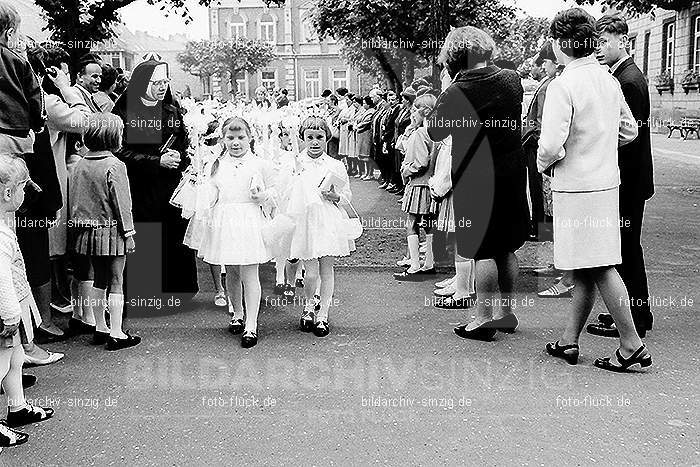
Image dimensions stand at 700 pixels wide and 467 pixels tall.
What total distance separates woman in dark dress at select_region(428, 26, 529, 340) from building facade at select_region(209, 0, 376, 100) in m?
57.9

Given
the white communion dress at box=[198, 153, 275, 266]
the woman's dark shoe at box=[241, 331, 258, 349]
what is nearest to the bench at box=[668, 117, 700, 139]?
the white communion dress at box=[198, 153, 275, 266]

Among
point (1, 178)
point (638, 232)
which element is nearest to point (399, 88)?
point (638, 232)

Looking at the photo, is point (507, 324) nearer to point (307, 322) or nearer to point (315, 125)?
point (307, 322)

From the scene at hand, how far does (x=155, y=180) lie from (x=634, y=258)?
3.92 meters

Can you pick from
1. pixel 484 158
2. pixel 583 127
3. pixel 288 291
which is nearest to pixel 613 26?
pixel 583 127

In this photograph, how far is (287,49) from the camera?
6481cm

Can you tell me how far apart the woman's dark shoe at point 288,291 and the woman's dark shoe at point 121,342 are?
1.76 m

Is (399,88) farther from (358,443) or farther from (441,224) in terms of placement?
(358,443)

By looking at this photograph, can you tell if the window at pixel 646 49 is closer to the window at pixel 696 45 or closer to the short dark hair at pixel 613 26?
the window at pixel 696 45

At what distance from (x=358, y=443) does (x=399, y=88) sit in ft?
73.5

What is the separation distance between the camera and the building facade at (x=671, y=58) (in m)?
32.4

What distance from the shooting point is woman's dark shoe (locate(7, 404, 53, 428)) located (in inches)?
173

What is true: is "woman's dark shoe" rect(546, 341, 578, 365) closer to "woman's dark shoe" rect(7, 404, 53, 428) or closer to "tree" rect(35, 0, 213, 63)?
"woman's dark shoe" rect(7, 404, 53, 428)

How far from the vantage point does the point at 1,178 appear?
13.9ft
